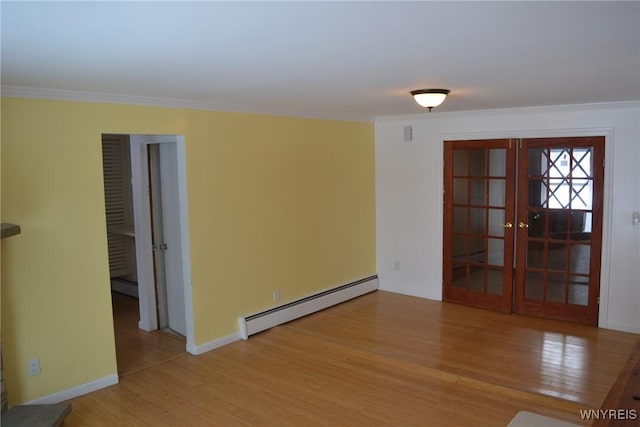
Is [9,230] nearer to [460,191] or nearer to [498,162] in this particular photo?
[460,191]

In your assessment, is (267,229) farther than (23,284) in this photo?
Yes

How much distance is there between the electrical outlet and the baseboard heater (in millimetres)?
1858

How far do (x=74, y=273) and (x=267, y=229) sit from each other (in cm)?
198

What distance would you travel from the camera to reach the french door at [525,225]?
207 inches

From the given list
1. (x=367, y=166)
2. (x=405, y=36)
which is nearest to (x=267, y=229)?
(x=367, y=166)

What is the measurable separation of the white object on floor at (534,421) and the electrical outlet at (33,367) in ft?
10.9

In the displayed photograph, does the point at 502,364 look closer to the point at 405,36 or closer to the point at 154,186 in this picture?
the point at 405,36

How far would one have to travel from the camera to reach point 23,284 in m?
3.56

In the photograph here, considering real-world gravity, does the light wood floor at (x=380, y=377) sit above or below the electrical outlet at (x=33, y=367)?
below

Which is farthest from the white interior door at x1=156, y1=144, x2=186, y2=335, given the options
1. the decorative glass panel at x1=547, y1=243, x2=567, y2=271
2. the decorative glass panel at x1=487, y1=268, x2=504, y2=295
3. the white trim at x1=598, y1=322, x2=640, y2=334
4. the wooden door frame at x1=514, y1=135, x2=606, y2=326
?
the white trim at x1=598, y1=322, x2=640, y2=334

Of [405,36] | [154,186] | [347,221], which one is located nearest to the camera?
[405,36]

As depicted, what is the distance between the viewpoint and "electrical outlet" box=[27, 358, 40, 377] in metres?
3.64

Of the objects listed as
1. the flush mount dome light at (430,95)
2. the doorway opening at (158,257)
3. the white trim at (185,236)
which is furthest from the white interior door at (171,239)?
the flush mount dome light at (430,95)

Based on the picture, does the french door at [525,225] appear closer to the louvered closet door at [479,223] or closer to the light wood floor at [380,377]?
the louvered closet door at [479,223]
